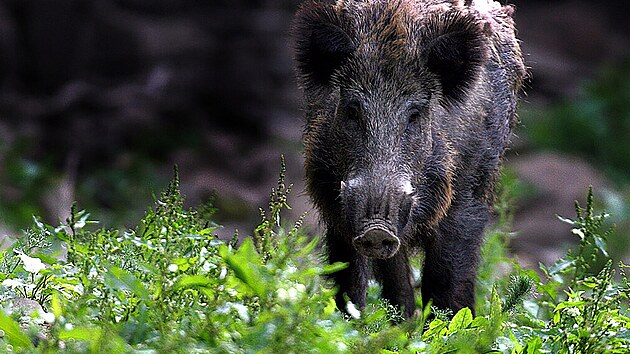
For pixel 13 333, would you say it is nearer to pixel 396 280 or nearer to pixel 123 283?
pixel 123 283

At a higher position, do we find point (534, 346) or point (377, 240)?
point (377, 240)

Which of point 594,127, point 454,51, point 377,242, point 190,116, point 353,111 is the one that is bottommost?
point 594,127

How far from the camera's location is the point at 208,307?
3.40 m

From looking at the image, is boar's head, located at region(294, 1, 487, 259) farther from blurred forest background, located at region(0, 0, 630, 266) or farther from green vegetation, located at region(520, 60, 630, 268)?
green vegetation, located at region(520, 60, 630, 268)

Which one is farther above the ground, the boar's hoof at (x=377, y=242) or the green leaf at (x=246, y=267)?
the green leaf at (x=246, y=267)

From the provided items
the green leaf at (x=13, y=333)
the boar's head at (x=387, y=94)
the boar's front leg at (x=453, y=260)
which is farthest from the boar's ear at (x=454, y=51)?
the green leaf at (x=13, y=333)

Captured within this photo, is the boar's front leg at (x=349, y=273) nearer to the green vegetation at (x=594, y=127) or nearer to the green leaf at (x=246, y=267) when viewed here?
the green leaf at (x=246, y=267)

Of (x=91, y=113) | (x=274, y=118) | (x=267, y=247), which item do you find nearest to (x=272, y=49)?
(x=274, y=118)

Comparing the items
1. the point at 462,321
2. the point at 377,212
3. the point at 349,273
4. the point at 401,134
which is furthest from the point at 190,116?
the point at 462,321

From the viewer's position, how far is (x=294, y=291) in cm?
335

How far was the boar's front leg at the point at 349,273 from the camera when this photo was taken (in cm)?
528

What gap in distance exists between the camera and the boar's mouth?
14.6 ft

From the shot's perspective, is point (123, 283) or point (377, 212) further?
point (377, 212)

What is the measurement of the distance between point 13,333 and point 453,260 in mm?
2570
